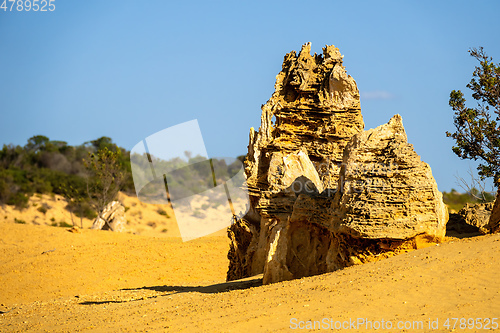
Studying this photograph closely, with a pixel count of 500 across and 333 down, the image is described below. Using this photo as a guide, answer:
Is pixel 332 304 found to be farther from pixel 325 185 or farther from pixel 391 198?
pixel 325 185

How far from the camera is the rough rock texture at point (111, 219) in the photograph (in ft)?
75.4

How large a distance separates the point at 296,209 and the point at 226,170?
3699 centimetres

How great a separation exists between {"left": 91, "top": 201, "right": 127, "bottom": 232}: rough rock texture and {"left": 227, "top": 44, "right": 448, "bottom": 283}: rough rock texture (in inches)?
456

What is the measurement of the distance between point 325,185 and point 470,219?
4.47m

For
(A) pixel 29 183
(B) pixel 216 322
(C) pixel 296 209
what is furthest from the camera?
(A) pixel 29 183

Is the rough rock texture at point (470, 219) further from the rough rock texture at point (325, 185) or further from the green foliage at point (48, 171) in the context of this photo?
the green foliage at point (48, 171)

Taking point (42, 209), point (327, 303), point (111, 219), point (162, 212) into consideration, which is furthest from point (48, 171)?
point (327, 303)

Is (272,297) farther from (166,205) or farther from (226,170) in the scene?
(226,170)

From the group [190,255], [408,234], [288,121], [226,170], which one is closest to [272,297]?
[408,234]

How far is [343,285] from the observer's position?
720cm

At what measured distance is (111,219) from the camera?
23.2 m

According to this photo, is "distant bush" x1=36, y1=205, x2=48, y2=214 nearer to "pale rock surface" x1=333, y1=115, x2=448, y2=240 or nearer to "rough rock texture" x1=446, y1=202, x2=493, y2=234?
"rough rock texture" x1=446, y1=202, x2=493, y2=234

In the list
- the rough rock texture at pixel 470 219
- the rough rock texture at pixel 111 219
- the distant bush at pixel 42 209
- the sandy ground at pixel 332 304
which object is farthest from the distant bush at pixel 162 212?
the sandy ground at pixel 332 304

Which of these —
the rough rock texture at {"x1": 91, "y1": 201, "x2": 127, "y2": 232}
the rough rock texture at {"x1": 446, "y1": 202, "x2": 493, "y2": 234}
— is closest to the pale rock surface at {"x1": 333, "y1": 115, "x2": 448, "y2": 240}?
the rough rock texture at {"x1": 446, "y1": 202, "x2": 493, "y2": 234}
